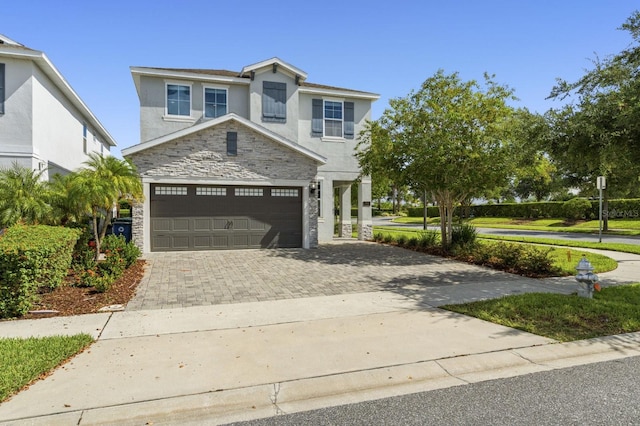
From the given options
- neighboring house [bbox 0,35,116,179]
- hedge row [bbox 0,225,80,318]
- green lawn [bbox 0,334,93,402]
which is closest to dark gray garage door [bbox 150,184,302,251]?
neighboring house [bbox 0,35,116,179]

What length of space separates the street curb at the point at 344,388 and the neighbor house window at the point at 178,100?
1581cm

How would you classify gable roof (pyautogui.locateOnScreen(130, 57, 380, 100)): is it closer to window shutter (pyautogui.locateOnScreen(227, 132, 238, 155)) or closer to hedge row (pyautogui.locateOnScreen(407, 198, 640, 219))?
window shutter (pyautogui.locateOnScreen(227, 132, 238, 155))

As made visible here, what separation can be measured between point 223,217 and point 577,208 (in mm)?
32194

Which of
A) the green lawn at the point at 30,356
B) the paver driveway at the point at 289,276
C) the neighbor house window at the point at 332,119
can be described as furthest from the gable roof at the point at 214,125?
the green lawn at the point at 30,356

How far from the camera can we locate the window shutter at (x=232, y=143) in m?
15.3

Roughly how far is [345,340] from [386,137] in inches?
403

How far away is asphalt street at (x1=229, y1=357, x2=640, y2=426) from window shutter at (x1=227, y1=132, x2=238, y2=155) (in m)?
12.8

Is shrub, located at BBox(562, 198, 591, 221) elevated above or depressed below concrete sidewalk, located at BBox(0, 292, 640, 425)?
above

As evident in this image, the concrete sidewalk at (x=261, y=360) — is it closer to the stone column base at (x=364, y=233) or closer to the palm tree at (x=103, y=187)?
the palm tree at (x=103, y=187)

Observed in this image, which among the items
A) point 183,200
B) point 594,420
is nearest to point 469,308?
point 594,420

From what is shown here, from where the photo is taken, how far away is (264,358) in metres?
4.90

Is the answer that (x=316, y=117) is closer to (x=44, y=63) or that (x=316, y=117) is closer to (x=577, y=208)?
(x=44, y=63)

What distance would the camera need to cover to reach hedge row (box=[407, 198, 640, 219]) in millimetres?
34406

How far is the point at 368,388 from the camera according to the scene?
4.23m
